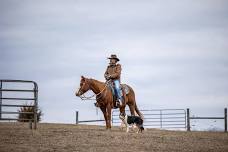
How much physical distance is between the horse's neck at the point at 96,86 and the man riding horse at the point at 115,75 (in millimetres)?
646

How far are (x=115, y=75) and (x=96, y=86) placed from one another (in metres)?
1.06

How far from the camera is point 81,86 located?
71.8ft

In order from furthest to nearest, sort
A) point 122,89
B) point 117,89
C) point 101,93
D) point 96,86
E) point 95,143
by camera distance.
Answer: point 122,89, point 117,89, point 96,86, point 101,93, point 95,143

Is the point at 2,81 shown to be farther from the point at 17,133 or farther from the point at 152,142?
the point at 152,142

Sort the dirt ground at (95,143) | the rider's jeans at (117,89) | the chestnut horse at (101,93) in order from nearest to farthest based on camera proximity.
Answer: the dirt ground at (95,143)
the chestnut horse at (101,93)
the rider's jeans at (117,89)

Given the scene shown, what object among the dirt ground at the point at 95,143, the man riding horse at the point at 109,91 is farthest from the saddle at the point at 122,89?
the dirt ground at the point at 95,143

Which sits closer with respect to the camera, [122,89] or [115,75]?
[115,75]

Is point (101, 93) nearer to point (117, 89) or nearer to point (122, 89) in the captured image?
point (117, 89)

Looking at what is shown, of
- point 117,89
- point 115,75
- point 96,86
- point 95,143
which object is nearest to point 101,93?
point 96,86

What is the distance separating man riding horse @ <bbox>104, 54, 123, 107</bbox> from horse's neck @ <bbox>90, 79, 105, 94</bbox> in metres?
0.65

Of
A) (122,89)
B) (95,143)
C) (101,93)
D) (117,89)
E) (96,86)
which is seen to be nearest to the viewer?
(95,143)

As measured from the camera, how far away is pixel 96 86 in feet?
72.4

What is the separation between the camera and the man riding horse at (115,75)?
73.9ft

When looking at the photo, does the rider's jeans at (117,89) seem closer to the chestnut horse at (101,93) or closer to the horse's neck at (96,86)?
the chestnut horse at (101,93)
